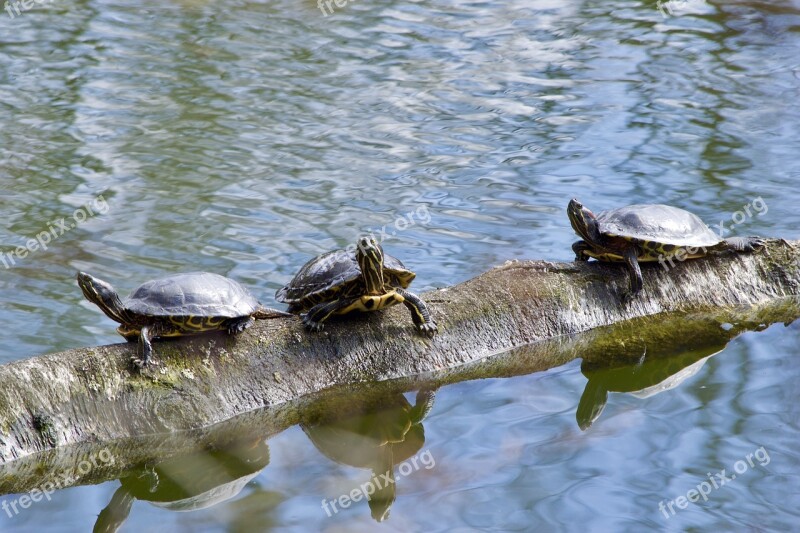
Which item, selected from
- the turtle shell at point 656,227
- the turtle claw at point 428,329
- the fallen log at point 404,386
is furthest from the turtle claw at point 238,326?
the turtle shell at point 656,227

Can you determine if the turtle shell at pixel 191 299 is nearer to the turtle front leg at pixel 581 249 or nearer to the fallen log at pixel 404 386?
the fallen log at pixel 404 386

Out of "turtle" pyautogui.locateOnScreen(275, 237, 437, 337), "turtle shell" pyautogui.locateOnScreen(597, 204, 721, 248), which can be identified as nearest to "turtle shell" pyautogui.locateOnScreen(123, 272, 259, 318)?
"turtle" pyautogui.locateOnScreen(275, 237, 437, 337)

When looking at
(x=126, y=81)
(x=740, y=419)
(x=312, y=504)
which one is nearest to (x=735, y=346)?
(x=740, y=419)

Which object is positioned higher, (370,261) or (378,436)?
(370,261)

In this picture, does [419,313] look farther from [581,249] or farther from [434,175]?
[434,175]

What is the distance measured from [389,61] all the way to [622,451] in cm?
851

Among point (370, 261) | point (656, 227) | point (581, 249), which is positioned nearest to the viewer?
point (370, 261)

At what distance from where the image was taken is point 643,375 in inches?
221

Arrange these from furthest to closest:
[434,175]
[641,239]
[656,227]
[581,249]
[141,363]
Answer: [434,175]
[581,249]
[656,227]
[641,239]
[141,363]

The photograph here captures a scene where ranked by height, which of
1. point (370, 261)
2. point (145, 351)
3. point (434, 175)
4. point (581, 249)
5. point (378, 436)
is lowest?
point (434, 175)

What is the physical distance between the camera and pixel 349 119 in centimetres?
1064

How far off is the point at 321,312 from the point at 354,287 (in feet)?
0.70

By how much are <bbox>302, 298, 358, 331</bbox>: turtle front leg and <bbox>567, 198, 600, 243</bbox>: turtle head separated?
1.54 metres

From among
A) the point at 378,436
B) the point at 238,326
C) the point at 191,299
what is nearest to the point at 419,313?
the point at 378,436
